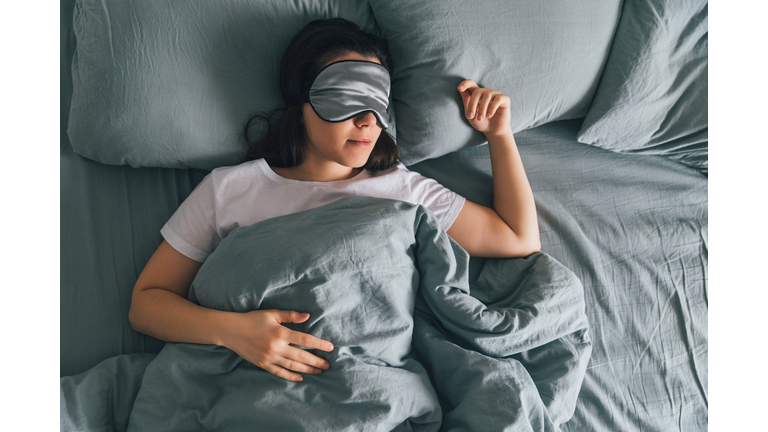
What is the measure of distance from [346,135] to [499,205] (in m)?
0.39

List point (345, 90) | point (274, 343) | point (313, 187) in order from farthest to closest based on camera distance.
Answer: point (313, 187) → point (345, 90) → point (274, 343)

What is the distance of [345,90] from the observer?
2.73 feet

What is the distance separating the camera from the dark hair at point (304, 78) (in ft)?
2.85

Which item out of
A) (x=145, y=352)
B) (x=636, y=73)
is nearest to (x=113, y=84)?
(x=145, y=352)

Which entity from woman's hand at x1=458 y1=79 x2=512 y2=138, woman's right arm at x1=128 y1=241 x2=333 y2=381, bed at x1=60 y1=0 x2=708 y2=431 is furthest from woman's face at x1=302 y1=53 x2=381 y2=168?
woman's right arm at x1=128 y1=241 x2=333 y2=381

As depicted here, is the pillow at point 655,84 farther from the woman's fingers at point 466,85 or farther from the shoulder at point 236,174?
the shoulder at point 236,174

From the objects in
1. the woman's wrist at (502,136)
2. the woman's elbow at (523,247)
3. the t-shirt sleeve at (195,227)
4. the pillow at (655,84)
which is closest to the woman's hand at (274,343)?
the t-shirt sleeve at (195,227)

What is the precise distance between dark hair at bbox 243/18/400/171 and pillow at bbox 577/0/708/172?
51cm

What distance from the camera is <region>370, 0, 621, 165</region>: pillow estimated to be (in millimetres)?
939

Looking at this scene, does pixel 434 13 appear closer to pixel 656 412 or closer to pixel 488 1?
pixel 488 1

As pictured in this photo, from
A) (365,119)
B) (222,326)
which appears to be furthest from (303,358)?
(365,119)

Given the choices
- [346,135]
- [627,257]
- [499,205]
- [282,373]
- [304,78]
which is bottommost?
[282,373]

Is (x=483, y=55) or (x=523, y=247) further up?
(x=483, y=55)

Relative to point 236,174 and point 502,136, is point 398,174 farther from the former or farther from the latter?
point 236,174
